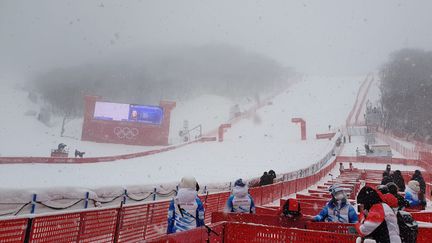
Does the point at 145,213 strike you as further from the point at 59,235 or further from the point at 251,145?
the point at 251,145

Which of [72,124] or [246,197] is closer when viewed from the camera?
[246,197]

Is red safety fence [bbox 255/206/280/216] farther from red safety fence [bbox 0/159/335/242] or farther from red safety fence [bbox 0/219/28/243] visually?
red safety fence [bbox 0/219/28/243]

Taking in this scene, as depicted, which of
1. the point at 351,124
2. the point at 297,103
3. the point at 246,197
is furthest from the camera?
the point at 297,103

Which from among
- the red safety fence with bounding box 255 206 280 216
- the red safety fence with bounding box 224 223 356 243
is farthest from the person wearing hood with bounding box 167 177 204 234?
the red safety fence with bounding box 255 206 280 216

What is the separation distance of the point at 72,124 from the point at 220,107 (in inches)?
1997

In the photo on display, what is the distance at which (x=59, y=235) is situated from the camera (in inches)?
234

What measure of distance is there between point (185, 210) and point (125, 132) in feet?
166

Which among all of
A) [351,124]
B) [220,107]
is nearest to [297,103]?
[351,124]

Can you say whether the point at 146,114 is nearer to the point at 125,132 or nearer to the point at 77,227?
the point at 125,132

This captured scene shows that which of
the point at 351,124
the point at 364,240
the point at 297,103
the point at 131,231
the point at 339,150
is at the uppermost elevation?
the point at 297,103

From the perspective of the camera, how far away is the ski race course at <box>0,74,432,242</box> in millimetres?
5594

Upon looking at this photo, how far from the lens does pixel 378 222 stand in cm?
379

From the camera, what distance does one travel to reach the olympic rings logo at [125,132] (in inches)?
2142

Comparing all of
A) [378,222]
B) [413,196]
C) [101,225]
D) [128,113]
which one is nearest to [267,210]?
[101,225]
